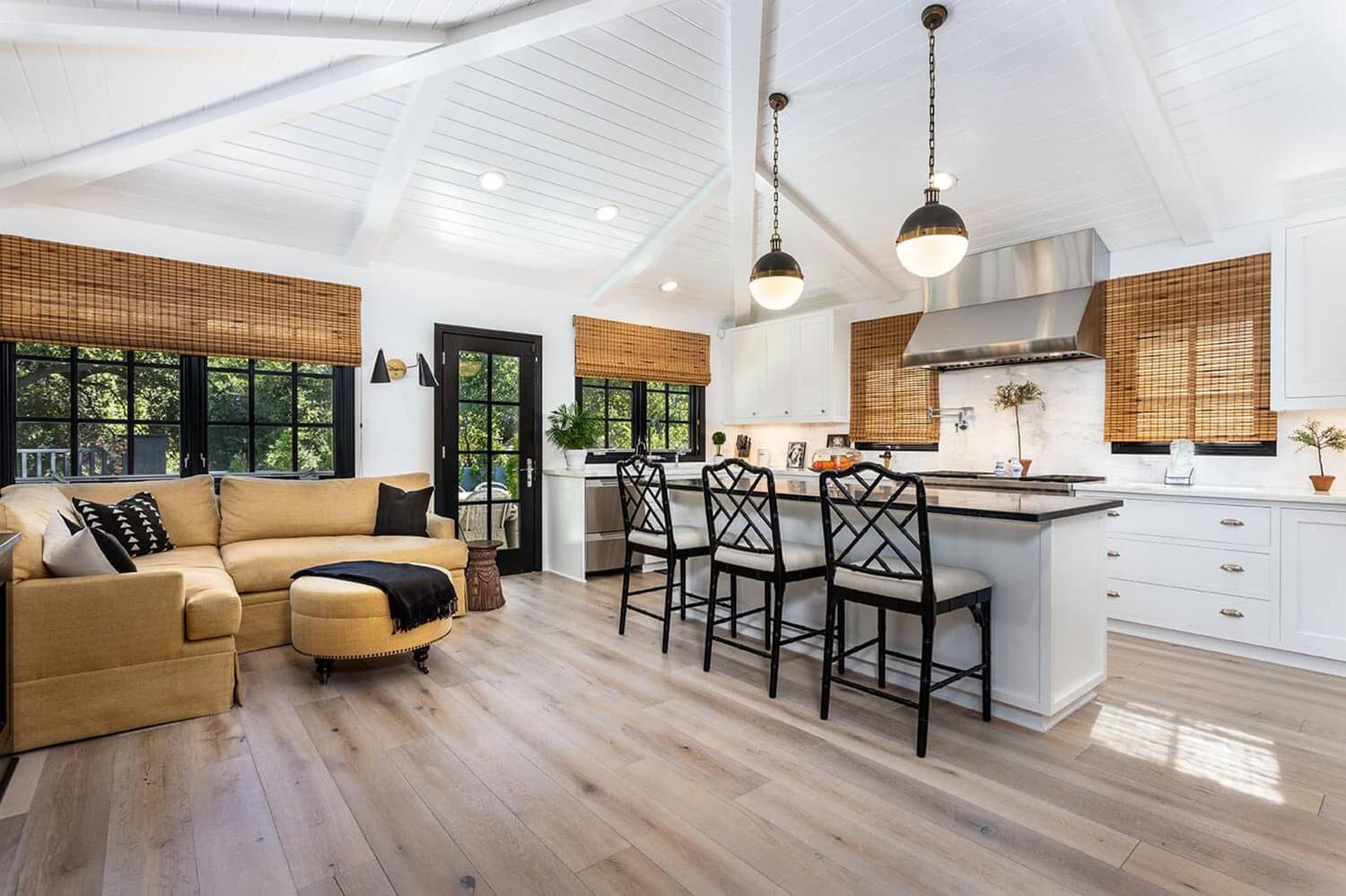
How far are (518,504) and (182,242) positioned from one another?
2.77 m

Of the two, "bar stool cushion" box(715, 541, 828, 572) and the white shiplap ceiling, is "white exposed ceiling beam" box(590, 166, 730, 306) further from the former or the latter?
"bar stool cushion" box(715, 541, 828, 572)

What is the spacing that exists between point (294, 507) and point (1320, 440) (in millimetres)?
5833

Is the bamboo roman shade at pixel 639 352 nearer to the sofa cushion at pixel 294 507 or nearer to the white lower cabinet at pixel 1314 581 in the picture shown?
the sofa cushion at pixel 294 507

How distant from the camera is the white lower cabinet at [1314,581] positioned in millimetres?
3125

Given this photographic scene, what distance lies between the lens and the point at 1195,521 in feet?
11.6

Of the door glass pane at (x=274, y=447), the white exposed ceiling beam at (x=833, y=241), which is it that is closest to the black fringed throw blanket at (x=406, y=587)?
the door glass pane at (x=274, y=447)

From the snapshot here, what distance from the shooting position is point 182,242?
13.2 feet

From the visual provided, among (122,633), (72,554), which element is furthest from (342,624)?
(72,554)

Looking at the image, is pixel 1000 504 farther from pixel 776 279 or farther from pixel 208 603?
pixel 208 603

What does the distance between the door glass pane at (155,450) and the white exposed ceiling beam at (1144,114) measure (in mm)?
5090

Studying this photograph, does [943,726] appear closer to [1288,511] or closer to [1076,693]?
[1076,693]

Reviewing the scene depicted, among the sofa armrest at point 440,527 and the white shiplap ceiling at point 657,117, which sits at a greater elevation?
the white shiplap ceiling at point 657,117

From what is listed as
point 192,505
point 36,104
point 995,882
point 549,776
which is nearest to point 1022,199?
point 995,882

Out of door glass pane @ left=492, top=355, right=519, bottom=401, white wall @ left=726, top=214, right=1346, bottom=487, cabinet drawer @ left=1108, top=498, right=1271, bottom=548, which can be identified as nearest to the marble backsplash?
A: white wall @ left=726, top=214, right=1346, bottom=487
